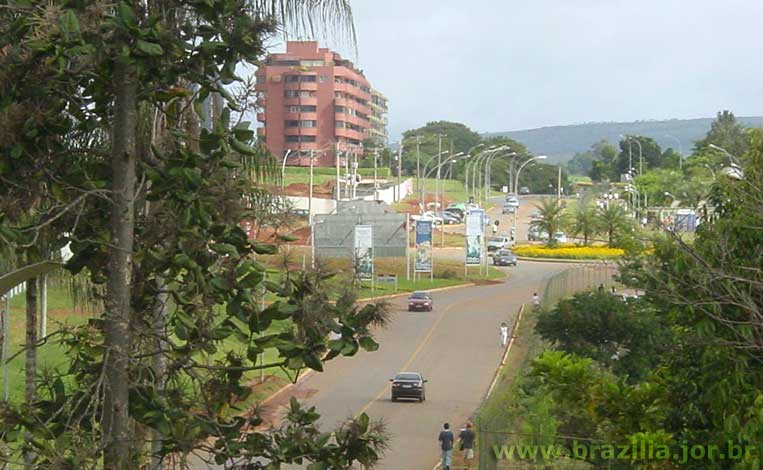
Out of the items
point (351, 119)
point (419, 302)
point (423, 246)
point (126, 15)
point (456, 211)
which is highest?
point (351, 119)

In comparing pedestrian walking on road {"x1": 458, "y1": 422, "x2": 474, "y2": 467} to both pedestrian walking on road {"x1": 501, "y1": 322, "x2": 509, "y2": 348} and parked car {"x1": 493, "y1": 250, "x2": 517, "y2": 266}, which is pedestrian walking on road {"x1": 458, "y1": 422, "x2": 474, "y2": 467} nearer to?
pedestrian walking on road {"x1": 501, "y1": 322, "x2": 509, "y2": 348}

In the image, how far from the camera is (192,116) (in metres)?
7.32

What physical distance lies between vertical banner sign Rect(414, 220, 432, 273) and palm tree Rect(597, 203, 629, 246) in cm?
1376

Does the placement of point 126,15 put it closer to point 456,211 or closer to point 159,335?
point 159,335

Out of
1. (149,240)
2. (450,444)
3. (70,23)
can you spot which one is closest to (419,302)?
(450,444)

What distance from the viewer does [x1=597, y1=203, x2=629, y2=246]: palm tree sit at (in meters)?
61.8

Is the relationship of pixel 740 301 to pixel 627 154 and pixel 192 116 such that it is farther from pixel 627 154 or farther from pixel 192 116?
pixel 627 154

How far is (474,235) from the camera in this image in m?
49.8

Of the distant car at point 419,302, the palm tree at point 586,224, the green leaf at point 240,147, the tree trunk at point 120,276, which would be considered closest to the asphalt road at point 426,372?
the distant car at point 419,302

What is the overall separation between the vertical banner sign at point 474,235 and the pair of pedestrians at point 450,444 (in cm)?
2930

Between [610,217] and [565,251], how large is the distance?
3.93 metres

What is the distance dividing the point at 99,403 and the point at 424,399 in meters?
23.1

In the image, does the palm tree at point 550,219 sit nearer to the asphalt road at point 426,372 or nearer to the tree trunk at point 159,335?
the asphalt road at point 426,372

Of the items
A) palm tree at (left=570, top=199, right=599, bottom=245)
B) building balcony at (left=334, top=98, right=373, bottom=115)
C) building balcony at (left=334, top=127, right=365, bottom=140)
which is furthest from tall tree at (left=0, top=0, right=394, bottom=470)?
building balcony at (left=334, top=127, right=365, bottom=140)
